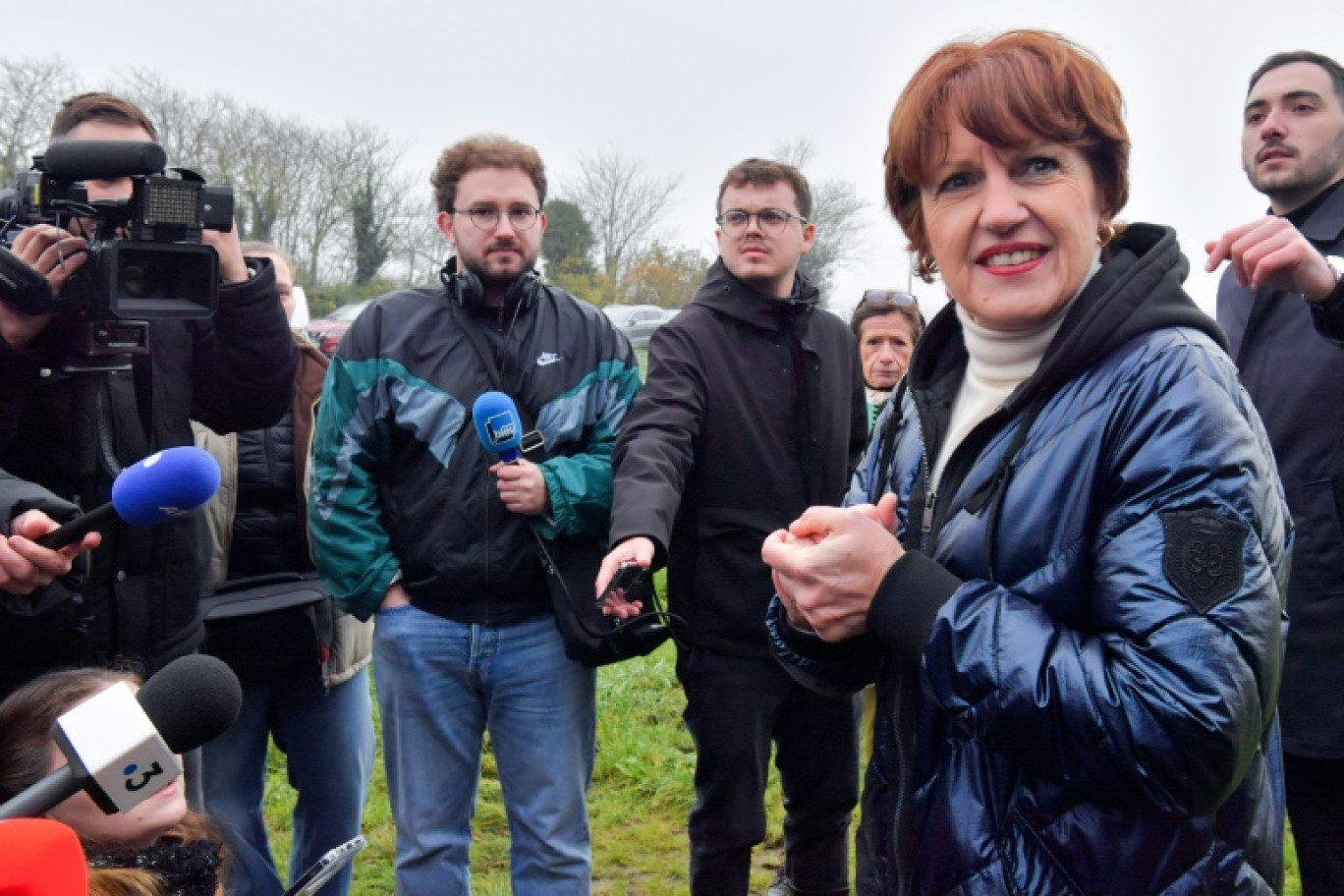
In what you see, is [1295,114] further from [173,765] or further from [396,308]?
[173,765]

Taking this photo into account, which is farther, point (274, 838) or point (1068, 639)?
point (274, 838)

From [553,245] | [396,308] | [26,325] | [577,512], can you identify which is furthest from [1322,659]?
[553,245]

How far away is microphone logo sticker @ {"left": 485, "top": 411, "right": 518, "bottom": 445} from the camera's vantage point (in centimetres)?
314

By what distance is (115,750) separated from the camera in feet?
3.85

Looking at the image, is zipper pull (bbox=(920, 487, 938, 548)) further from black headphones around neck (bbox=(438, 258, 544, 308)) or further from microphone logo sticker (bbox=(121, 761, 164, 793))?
black headphones around neck (bbox=(438, 258, 544, 308))

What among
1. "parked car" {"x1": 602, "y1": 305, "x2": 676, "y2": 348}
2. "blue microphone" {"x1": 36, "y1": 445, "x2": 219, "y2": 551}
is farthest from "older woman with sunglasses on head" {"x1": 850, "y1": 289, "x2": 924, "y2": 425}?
"parked car" {"x1": 602, "y1": 305, "x2": 676, "y2": 348}

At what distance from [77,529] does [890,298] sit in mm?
3670

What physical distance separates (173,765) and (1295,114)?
343cm

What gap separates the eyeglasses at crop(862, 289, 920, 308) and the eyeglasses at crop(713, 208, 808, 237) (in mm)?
1258

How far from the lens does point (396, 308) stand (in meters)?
3.48

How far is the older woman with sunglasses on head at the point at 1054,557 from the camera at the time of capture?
1.43m

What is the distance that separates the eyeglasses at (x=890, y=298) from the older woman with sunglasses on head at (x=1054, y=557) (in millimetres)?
3067

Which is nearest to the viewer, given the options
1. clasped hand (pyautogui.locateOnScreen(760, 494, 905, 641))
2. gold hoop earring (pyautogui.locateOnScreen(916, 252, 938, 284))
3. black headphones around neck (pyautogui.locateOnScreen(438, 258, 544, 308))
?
clasped hand (pyautogui.locateOnScreen(760, 494, 905, 641))

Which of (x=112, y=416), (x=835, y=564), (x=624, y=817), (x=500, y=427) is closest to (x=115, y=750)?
(x=835, y=564)
